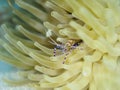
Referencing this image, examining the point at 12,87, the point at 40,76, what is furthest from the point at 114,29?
the point at 12,87

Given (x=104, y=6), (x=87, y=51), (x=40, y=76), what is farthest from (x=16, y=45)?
(x=104, y=6)

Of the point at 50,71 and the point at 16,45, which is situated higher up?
the point at 16,45

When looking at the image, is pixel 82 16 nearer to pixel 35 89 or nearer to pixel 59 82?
pixel 59 82

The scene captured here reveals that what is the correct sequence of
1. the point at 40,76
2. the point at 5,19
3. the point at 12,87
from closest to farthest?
the point at 40,76 → the point at 12,87 → the point at 5,19

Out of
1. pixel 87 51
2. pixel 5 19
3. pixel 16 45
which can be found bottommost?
pixel 87 51

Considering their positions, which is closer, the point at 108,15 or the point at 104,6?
the point at 108,15

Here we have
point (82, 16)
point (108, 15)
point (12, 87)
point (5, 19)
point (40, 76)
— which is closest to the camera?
point (108, 15)
